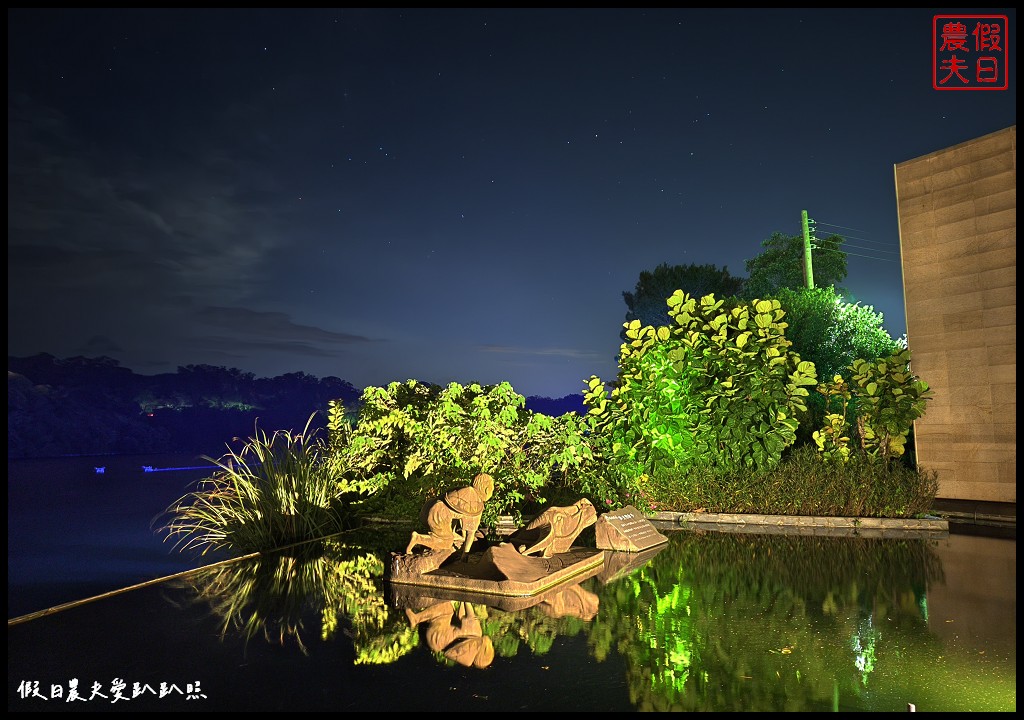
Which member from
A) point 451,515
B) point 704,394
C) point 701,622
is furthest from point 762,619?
point 704,394

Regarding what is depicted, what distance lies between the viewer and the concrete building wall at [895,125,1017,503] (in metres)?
9.96

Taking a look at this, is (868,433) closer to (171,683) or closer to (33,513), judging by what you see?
(171,683)

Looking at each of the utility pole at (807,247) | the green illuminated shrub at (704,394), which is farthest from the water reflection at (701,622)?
the utility pole at (807,247)

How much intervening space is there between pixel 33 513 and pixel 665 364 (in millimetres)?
16758

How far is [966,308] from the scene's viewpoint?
10320 mm

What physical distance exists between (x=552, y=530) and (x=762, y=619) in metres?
2.29

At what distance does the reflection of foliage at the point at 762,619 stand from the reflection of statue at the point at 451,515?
142 centimetres

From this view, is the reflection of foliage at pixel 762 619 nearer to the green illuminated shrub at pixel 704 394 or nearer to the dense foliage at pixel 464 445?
the dense foliage at pixel 464 445

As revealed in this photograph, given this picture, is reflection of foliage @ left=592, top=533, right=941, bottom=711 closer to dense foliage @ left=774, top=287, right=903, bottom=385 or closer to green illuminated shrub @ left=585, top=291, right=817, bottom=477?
green illuminated shrub @ left=585, top=291, right=817, bottom=477

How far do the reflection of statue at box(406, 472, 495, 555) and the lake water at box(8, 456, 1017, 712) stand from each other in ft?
1.93

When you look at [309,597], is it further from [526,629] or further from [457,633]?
[526,629]

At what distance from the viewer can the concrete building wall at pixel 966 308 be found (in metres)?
9.96

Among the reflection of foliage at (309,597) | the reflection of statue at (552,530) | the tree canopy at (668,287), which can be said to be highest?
the tree canopy at (668,287)

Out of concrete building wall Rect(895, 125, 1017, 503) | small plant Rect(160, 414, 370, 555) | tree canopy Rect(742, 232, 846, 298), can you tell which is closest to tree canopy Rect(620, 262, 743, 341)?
tree canopy Rect(742, 232, 846, 298)
